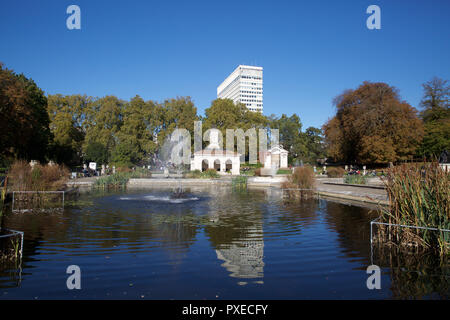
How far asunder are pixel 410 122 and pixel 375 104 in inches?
157

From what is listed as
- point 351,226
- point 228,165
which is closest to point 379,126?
point 228,165

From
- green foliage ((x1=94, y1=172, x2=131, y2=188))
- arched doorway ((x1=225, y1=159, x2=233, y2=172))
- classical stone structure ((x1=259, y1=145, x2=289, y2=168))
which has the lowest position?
green foliage ((x1=94, y1=172, x2=131, y2=188))

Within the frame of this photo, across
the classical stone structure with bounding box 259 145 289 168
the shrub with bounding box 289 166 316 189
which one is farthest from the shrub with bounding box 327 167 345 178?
the classical stone structure with bounding box 259 145 289 168

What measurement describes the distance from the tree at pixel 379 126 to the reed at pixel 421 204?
29215 mm

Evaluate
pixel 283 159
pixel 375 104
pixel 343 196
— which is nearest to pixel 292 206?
pixel 343 196

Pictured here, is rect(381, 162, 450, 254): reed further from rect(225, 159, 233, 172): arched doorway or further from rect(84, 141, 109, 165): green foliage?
rect(84, 141, 109, 165): green foliage

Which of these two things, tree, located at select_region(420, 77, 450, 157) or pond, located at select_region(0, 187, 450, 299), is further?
tree, located at select_region(420, 77, 450, 157)

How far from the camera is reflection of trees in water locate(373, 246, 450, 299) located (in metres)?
4.07

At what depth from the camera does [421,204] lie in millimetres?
5750

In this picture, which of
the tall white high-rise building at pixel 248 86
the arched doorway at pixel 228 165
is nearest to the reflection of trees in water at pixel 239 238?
the arched doorway at pixel 228 165

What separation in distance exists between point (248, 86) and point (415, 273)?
500ft

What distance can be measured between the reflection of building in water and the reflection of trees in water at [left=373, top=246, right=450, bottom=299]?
189cm

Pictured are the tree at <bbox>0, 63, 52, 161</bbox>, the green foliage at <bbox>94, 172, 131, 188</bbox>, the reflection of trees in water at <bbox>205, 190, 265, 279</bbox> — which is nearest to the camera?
the reflection of trees in water at <bbox>205, 190, 265, 279</bbox>
